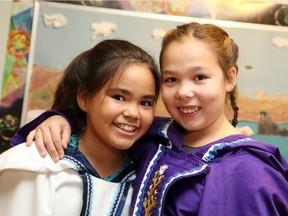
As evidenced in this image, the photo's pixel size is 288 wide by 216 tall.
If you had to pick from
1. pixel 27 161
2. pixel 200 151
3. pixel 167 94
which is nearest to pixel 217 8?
pixel 167 94

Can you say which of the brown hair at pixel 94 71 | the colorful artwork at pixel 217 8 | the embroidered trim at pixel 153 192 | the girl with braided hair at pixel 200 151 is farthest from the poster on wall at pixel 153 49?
the embroidered trim at pixel 153 192

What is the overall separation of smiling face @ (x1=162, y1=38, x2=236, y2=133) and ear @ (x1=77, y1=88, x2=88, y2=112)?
24cm

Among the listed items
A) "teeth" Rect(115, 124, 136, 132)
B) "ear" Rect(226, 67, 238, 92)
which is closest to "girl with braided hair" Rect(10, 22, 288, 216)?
"ear" Rect(226, 67, 238, 92)

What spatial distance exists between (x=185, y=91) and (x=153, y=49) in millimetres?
666

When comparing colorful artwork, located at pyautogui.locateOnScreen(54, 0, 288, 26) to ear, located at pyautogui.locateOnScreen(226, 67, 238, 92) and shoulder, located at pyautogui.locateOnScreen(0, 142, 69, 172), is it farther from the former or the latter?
shoulder, located at pyautogui.locateOnScreen(0, 142, 69, 172)

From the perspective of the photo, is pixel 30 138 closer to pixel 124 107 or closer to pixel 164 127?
pixel 124 107

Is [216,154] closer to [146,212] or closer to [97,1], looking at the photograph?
[146,212]

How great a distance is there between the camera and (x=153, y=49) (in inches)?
55.8

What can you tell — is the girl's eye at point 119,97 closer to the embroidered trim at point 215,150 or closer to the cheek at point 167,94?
the cheek at point 167,94

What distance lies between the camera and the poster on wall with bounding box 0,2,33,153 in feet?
4.58

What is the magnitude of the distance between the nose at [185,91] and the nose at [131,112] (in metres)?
0.12

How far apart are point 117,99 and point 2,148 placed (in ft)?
2.76

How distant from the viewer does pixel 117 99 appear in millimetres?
840

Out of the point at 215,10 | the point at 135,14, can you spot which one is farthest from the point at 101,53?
the point at 215,10
